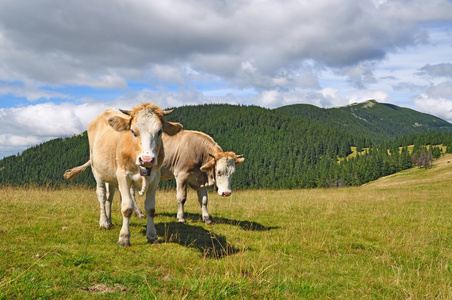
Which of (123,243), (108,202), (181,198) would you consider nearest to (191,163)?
(181,198)

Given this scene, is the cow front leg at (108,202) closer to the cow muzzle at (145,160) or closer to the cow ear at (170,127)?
the cow ear at (170,127)

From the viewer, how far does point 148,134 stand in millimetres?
6547

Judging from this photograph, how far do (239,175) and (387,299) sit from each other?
18470 cm

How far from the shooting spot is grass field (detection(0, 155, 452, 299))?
4.68 meters

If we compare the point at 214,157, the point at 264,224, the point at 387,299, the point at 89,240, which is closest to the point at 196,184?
the point at 214,157

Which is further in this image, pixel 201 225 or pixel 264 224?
pixel 264 224

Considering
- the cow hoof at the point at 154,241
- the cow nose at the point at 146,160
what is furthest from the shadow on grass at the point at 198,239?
the cow nose at the point at 146,160

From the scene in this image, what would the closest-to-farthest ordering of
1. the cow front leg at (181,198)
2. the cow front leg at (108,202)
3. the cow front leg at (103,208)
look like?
the cow front leg at (103,208) < the cow front leg at (108,202) < the cow front leg at (181,198)

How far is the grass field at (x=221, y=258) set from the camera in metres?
4.68

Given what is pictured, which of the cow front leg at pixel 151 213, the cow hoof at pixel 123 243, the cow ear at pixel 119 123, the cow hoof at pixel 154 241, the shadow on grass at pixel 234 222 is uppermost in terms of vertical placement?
the cow ear at pixel 119 123

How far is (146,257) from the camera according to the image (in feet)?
20.5

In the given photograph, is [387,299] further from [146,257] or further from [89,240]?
[89,240]

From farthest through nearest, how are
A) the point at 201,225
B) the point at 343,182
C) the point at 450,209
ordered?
the point at 343,182, the point at 450,209, the point at 201,225

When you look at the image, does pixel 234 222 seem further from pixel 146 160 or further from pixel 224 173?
pixel 146 160
